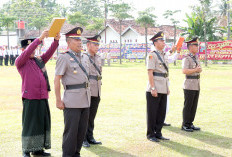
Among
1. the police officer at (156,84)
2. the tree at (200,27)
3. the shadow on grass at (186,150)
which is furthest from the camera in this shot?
the tree at (200,27)

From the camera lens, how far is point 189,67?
6.75 metres

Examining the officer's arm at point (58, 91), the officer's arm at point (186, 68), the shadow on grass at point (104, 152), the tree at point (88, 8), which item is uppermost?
the tree at point (88, 8)

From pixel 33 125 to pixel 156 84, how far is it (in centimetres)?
231

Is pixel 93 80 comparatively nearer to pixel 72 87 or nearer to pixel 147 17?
pixel 72 87

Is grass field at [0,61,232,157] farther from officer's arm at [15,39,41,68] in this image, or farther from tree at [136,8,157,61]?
tree at [136,8,157,61]

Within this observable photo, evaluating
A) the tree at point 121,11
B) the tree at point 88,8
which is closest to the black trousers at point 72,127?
the tree at point 121,11

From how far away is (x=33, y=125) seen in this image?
16.4 feet

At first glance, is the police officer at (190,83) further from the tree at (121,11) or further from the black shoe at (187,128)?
the tree at (121,11)

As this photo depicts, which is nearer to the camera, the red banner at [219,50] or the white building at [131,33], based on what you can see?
the red banner at [219,50]

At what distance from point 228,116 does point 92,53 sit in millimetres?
3942

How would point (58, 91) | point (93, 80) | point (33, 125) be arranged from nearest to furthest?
point (58, 91) → point (33, 125) → point (93, 80)

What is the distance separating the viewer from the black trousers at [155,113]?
609 centimetres

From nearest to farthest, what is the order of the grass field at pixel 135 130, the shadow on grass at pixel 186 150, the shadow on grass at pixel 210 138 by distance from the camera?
the shadow on grass at pixel 186 150 → the grass field at pixel 135 130 → the shadow on grass at pixel 210 138

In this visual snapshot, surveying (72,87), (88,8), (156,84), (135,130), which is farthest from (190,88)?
(88,8)
